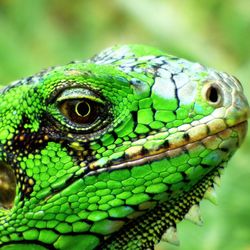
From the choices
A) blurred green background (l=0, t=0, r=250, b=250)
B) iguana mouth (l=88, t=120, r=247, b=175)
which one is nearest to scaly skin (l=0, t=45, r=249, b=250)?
iguana mouth (l=88, t=120, r=247, b=175)

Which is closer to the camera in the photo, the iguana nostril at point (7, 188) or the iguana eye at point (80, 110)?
the iguana eye at point (80, 110)

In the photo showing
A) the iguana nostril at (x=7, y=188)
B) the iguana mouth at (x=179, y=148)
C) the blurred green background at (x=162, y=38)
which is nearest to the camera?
the iguana mouth at (x=179, y=148)

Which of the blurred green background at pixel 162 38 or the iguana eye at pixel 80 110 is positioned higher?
the blurred green background at pixel 162 38

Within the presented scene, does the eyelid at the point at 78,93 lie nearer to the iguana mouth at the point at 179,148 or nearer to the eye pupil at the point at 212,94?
the iguana mouth at the point at 179,148

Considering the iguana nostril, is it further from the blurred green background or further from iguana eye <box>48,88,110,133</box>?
the blurred green background

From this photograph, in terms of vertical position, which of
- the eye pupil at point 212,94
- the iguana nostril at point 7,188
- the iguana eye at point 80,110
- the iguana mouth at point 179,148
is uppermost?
the iguana eye at point 80,110

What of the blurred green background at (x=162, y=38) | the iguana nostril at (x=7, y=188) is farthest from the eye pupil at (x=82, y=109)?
the blurred green background at (x=162, y=38)

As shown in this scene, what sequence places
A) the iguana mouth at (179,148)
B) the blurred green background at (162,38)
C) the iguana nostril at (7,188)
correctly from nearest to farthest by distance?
the iguana mouth at (179,148)
the iguana nostril at (7,188)
the blurred green background at (162,38)
